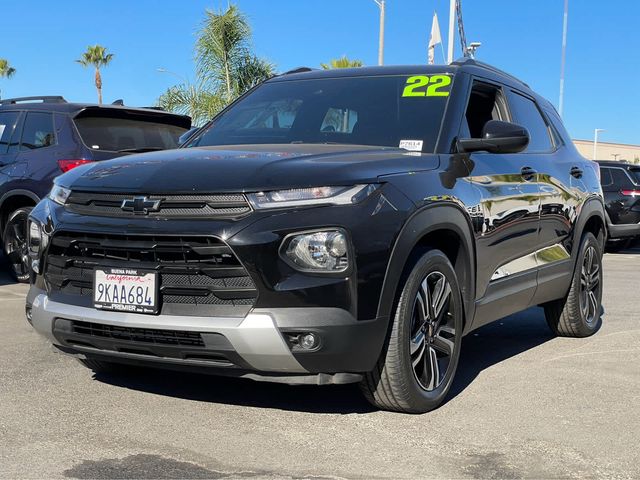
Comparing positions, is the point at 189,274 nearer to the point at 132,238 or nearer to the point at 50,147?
the point at 132,238

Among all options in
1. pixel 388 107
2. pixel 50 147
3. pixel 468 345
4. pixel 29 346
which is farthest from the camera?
pixel 50 147

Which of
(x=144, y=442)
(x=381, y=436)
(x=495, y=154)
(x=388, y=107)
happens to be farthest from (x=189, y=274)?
(x=495, y=154)

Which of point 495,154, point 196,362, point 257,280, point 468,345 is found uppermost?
point 495,154

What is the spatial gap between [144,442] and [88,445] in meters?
0.23

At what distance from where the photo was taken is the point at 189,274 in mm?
3527

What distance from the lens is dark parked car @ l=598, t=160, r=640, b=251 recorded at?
1461 centimetres

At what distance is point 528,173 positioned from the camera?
522 centimetres

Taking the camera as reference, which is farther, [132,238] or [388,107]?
[388,107]

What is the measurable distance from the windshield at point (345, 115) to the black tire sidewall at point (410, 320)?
2.32 feet

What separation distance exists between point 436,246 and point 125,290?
1.63 m

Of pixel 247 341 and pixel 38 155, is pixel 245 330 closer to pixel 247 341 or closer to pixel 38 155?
pixel 247 341

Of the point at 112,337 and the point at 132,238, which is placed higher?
the point at 132,238

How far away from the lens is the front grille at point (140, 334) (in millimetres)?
3539

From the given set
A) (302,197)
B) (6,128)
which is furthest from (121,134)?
(302,197)
